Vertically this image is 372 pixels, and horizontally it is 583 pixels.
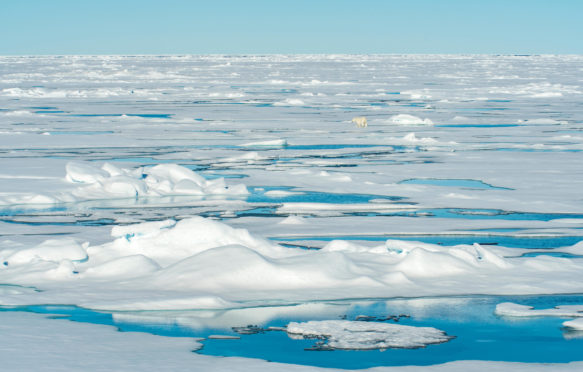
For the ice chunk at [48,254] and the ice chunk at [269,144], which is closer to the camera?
the ice chunk at [48,254]

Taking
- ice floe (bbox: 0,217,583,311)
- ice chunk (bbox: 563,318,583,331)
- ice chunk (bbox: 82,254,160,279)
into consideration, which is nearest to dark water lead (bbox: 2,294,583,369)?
ice chunk (bbox: 563,318,583,331)

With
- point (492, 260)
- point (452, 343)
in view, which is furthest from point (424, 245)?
point (452, 343)

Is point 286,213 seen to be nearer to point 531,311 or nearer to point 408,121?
point 531,311

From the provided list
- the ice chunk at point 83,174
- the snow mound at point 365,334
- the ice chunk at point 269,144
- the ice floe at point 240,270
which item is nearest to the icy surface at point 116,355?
the snow mound at point 365,334

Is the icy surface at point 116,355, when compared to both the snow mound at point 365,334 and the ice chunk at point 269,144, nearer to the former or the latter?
the snow mound at point 365,334

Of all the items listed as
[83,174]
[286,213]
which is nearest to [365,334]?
[286,213]

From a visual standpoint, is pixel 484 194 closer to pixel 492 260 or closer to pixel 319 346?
pixel 492 260

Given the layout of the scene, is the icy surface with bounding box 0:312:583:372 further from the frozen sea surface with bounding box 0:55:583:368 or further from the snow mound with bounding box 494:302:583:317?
the snow mound with bounding box 494:302:583:317

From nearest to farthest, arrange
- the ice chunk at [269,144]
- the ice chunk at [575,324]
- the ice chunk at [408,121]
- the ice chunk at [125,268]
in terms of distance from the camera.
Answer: the ice chunk at [575,324] < the ice chunk at [125,268] < the ice chunk at [269,144] < the ice chunk at [408,121]
